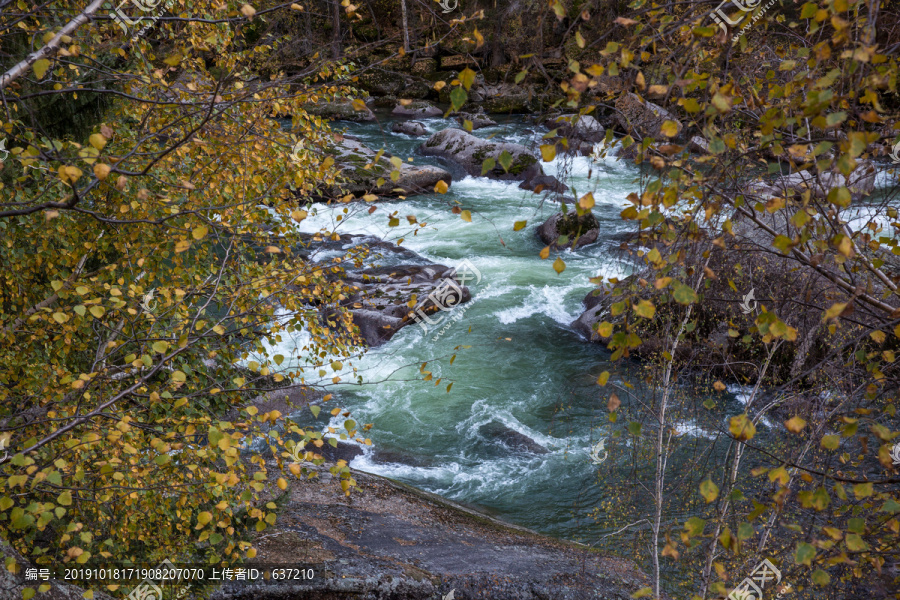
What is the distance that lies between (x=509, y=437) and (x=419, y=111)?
19.7m

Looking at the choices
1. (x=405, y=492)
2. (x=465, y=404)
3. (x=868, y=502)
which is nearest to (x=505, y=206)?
(x=465, y=404)

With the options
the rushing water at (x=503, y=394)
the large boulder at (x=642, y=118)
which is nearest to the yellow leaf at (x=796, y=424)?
the large boulder at (x=642, y=118)

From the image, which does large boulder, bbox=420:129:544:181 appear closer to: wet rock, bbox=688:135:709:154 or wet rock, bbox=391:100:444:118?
wet rock, bbox=391:100:444:118

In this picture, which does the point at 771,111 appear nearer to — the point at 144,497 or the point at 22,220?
the point at 144,497

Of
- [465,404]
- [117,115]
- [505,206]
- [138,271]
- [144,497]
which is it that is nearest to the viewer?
[144,497]

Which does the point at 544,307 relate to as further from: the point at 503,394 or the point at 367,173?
the point at 367,173

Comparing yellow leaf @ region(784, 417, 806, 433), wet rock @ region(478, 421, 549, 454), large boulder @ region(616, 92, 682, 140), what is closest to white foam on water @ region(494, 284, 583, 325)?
wet rock @ region(478, 421, 549, 454)

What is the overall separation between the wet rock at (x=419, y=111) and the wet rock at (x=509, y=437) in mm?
19092

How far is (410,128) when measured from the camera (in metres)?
23.4

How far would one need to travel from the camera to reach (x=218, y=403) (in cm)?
570

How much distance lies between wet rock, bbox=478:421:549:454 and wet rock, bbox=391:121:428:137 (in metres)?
16.1

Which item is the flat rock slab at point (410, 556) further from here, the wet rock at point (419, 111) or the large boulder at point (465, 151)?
the wet rock at point (419, 111)

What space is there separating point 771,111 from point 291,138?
475 centimetres

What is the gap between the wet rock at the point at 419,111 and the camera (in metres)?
25.8
